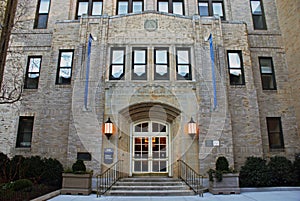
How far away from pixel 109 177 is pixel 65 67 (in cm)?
595

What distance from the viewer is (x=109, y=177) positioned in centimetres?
999

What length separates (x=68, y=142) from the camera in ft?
35.6

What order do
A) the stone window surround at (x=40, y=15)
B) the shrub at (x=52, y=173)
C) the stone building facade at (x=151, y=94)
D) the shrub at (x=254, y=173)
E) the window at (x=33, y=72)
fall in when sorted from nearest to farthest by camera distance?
the shrub at (x=52, y=173) → the shrub at (x=254, y=173) → the stone building facade at (x=151, y=94) → the window at (x=33, y=72) → the stone window surround at (x=40, y=15)

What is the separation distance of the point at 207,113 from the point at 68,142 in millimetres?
6261

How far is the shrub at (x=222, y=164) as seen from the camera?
9805mm

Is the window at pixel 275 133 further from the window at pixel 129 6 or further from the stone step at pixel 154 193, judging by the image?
the window at pixel 129 6

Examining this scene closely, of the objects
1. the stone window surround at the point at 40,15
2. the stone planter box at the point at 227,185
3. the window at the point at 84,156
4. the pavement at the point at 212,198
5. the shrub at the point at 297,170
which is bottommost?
the pavement at the point at 212,198

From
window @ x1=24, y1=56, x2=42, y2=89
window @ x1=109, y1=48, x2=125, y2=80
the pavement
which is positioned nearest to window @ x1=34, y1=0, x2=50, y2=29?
window @ x1=24, y1=56, x2=42, y2=89

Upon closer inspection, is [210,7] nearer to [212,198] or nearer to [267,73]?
[267,73]

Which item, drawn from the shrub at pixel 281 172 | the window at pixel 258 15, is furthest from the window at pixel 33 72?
the window at pixel 258 15

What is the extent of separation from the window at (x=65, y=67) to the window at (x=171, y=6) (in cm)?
593

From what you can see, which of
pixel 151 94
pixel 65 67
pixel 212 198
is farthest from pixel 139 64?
pixel 212 198

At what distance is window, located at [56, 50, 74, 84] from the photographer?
12305mm

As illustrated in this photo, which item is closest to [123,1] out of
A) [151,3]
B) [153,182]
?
[151,3]
